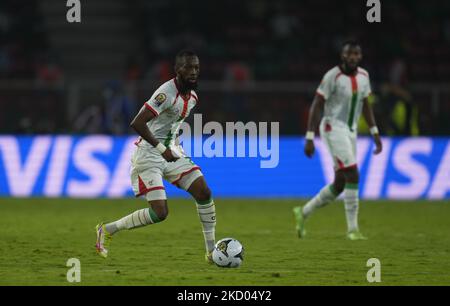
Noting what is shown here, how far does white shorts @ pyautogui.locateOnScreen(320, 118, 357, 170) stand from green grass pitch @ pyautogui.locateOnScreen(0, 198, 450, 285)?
3.34 feet

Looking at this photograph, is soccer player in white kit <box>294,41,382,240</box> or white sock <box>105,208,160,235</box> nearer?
white sock <box>105,208,160,235</box>

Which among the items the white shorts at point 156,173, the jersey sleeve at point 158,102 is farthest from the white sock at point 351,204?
the jersey sleeve at point 158,102

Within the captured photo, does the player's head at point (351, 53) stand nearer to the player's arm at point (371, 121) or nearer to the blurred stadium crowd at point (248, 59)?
the player's arm at point (371, 121)

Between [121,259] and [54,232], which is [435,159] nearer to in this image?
[54,232]

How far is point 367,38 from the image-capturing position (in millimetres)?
26953

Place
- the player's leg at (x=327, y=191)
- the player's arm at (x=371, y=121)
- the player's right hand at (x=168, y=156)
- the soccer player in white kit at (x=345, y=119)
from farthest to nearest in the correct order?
the player's arm at (x=371, y=121) < the player's leg at (x=327, y=191) < the soccer player in white kit at (x=345, y=119) < the player's right hand at (x=168, y=156)

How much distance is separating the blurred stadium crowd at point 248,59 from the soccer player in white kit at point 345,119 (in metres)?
7.71

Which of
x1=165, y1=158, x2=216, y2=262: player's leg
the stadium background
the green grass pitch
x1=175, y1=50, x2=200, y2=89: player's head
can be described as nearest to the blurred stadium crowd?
the stadium background

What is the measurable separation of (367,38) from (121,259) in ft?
54.9

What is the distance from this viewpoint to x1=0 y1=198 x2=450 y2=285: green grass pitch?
10.0m

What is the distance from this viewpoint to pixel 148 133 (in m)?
10.7

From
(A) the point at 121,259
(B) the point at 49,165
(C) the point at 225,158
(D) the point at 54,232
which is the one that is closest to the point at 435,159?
(C) the point at 225,158

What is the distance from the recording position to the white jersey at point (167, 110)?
1082 centimetres

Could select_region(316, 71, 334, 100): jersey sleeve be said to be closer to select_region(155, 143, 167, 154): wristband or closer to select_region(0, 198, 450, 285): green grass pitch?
select_region(0, 198, 450, 285): green grass pitch
